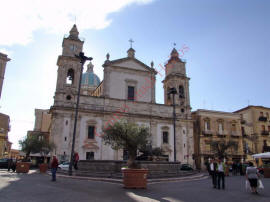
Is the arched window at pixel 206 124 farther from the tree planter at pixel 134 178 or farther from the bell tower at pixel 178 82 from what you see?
the tree planter at pixel 134 178

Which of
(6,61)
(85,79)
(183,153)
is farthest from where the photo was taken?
(85,79)

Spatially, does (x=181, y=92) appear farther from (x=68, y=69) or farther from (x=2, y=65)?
(x=2, y=65)

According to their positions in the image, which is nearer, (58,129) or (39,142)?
(39,142)

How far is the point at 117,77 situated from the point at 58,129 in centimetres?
1094

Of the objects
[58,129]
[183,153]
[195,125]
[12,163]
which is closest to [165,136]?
[183,153]

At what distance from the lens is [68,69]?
3209 cm

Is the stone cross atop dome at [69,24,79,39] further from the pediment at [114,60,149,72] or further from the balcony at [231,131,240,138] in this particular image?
the balcony at [231,131,240,138]

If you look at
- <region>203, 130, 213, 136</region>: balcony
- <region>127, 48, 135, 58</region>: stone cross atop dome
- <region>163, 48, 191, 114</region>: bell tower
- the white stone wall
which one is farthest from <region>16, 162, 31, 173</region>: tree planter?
<region>203, 130, 213, 136</region>: balcony

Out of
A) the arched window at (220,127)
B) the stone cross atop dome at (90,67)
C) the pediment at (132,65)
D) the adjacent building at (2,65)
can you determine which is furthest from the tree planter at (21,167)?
the stone cross atop dome at (90,67)

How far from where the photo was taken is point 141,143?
1265 cm

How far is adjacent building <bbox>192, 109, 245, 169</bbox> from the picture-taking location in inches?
1419

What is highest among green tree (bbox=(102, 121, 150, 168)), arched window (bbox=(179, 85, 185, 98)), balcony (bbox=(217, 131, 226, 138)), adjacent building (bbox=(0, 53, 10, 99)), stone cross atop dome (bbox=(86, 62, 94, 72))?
stone cross atop dome (bbox=(86, 62, 94, 72))

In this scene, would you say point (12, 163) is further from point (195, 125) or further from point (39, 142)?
point (195, 125)

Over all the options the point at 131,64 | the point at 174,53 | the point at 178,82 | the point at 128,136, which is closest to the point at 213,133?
the point at 178,82
